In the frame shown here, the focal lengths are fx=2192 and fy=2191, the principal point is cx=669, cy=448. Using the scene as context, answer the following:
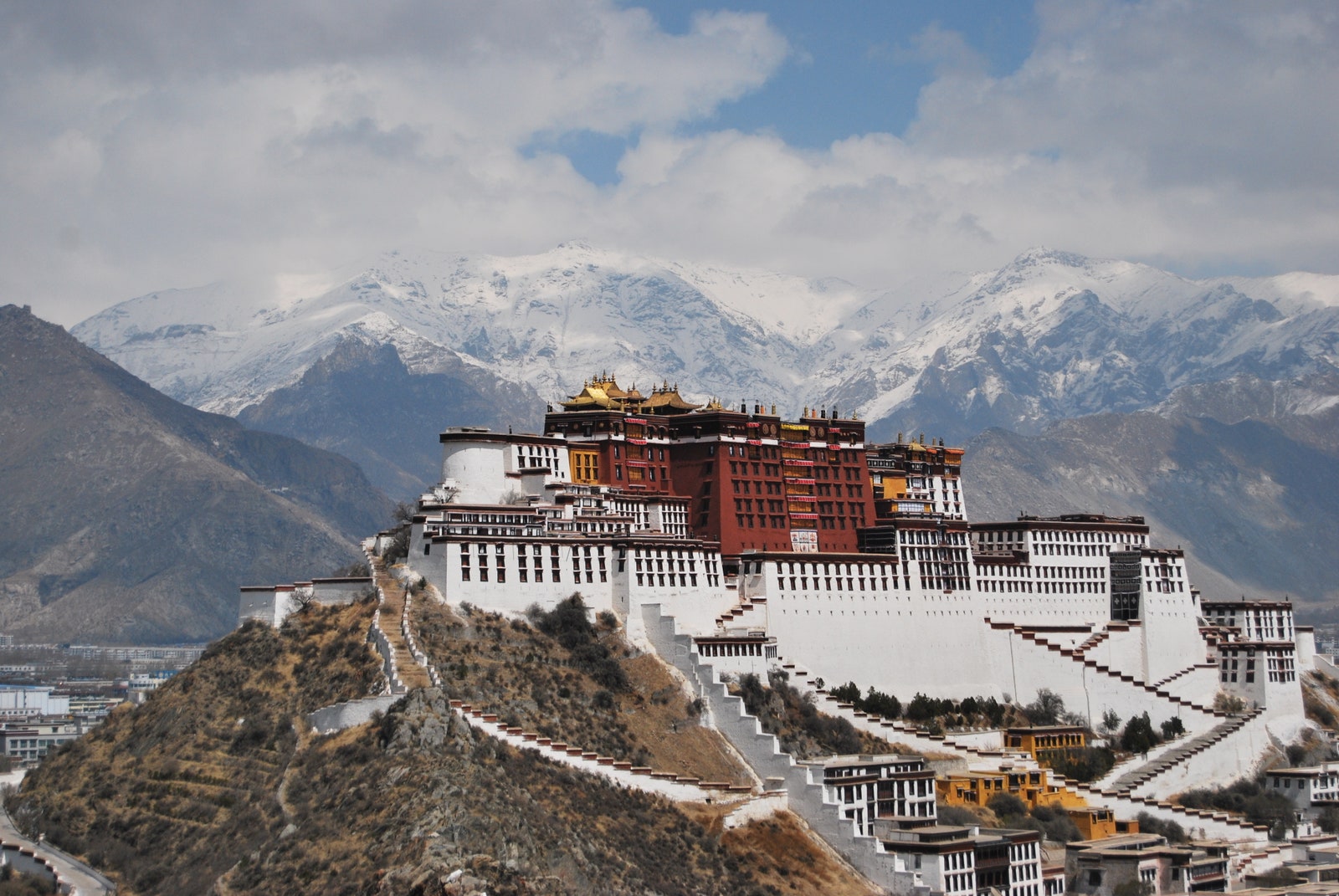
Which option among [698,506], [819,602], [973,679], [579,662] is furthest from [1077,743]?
[579,662]

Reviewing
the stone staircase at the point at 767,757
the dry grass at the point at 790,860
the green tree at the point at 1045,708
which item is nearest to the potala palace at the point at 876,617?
the stone staircase at the point at 767,757

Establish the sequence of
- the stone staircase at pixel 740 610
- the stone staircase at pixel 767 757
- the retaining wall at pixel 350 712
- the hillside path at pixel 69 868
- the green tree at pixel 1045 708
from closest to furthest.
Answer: the hillside path at pixel 69 868 < the retaining wall at pixel 350 712 < the stone staircase at pixel 767 757 < the stone staircase at pixel 740 610 < the green tree at pixel 1045 708

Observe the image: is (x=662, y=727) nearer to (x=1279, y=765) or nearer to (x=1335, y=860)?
(x=1335, y=860)

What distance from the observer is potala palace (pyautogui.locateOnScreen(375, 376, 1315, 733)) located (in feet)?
419

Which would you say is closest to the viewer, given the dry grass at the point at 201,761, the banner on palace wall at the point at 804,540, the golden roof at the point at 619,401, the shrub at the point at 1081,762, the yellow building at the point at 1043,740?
the dry grass at the point at 201,761

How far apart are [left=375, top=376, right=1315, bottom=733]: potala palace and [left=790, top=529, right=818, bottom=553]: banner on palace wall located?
14 cm

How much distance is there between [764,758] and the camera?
384ft

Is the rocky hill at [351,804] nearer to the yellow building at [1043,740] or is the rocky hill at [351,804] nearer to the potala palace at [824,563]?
the potala palace at [824,563]

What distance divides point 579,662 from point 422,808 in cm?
2795

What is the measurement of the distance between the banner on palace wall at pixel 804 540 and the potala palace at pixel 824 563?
0.14m

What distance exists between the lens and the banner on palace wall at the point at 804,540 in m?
148

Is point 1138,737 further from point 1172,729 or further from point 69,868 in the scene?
point 69,868

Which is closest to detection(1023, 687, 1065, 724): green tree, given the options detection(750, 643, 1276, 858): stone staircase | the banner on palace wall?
detection(750, 643, 1276, 858): stone staircase

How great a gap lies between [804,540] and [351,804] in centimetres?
5699
